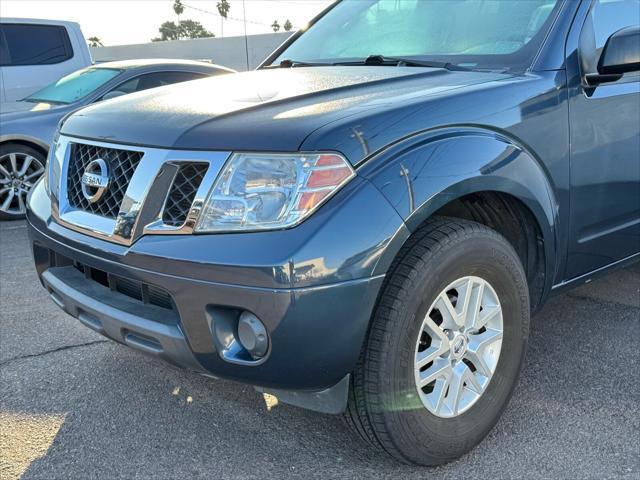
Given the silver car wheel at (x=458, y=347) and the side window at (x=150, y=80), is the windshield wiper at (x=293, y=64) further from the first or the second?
the side window at (x=150, y=80)

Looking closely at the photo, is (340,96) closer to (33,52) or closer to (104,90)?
(104,90)

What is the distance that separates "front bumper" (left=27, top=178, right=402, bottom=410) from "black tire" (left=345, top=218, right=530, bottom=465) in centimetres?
9

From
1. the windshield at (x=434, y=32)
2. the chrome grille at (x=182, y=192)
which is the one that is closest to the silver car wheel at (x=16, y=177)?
the windshield at (x=434, y=32)

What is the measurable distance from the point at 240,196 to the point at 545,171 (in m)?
1.23

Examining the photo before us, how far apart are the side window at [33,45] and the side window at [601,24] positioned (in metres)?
7.15

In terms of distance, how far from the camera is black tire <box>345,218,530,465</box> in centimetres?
199

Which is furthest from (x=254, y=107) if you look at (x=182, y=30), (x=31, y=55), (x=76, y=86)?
(x=182, y=30)

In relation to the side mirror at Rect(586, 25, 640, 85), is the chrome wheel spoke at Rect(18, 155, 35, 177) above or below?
below

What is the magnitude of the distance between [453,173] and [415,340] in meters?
0.55

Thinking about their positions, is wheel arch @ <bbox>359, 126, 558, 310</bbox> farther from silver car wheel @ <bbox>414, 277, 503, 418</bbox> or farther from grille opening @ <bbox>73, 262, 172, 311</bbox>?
grille opening @ <bbox>73, 262, 172, 311</bbox>

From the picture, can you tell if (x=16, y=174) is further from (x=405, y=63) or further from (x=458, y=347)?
(x=458, y=347)

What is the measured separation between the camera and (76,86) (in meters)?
6.75

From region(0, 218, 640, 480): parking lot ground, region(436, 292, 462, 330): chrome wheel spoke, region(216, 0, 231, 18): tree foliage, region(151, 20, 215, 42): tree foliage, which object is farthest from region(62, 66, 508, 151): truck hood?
region(216, 0, 231, 18): tree foliage

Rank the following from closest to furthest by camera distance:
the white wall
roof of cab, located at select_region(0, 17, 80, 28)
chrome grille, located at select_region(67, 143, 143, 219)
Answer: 1. chrome grille, located at select_region(67, 143, 143, 219)
2. roof of cab, located at select_region(0, 17, 80, 28)
3. the white wall
